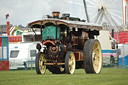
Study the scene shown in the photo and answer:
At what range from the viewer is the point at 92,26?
23797mm

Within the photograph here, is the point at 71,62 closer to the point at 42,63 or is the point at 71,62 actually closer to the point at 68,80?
the point at 42,63

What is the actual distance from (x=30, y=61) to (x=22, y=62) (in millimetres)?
944

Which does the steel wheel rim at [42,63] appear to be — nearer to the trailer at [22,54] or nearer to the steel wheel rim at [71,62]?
the steel wheel rim at [71,62]

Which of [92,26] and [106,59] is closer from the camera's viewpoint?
[92,26]

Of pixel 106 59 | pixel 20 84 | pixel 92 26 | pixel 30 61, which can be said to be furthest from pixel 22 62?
pixel 20 84

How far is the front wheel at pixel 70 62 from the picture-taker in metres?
20.8

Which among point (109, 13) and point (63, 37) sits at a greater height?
point (109, 13)

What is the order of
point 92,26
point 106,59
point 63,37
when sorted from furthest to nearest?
1. point 106,59
2. point 92,26
3. point 63,37

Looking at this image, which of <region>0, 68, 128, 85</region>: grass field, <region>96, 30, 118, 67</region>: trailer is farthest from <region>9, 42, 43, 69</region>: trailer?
<region>0, 68, 128, 85</region>: grass field

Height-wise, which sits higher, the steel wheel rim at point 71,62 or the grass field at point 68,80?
the steel wheel rim at point 71,62

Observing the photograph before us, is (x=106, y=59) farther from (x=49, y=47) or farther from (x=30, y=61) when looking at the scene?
(x=49, y=47)

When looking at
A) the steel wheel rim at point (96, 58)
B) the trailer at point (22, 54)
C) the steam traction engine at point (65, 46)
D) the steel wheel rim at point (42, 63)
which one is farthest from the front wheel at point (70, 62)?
the trailer at point (22, 54)

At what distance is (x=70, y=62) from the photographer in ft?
70.2

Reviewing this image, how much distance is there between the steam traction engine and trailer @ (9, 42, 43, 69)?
19258 mm
